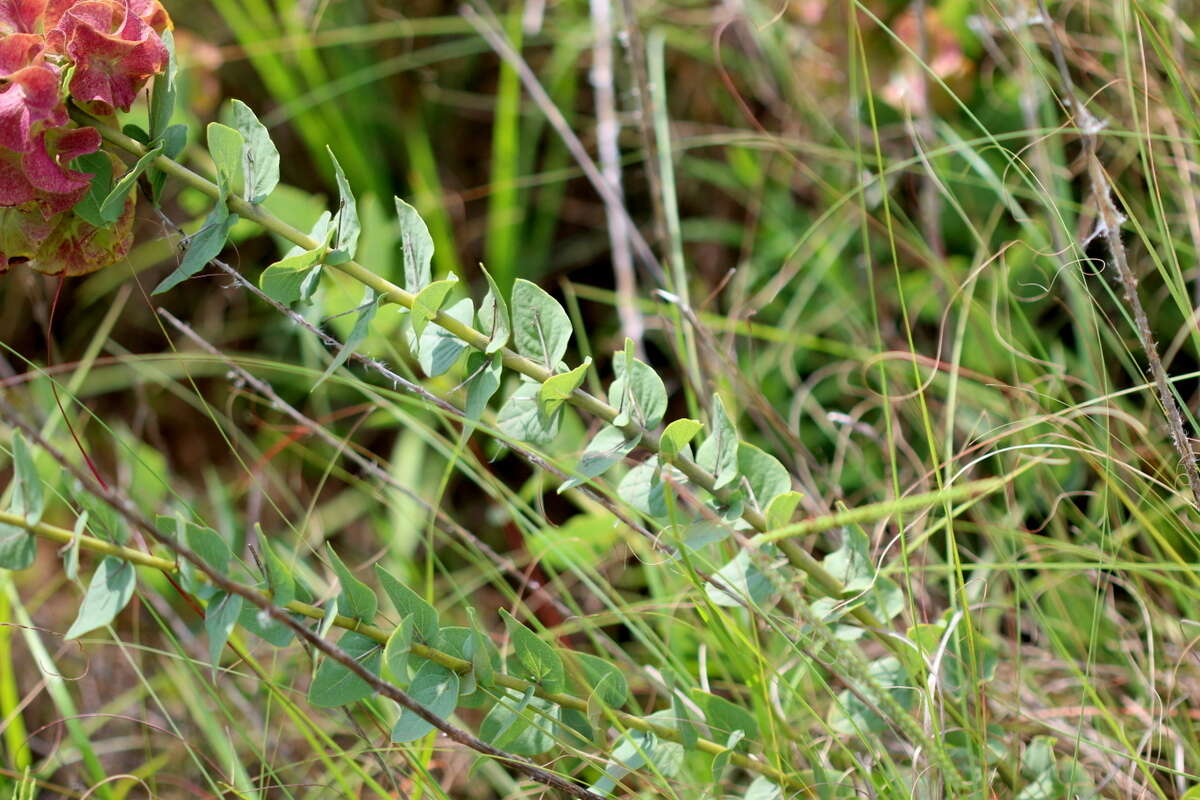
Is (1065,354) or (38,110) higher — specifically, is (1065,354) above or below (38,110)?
below

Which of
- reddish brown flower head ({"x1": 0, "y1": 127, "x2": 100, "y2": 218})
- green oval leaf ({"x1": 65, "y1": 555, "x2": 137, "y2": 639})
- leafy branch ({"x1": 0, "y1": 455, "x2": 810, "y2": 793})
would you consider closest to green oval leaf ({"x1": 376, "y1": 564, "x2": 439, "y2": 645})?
leafy branch ({"x1": 0, "y1": 455, "x2": 810, "y2": 793})

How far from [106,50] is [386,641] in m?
0.32

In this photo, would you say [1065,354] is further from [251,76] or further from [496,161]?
[251,76]

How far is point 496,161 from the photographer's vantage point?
152 centimetres

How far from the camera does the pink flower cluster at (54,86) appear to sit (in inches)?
18.4

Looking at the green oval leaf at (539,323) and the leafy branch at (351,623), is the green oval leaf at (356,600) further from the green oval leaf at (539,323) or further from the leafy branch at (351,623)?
the green oval leaf at (539,323)

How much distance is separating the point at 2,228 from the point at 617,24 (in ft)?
3.46

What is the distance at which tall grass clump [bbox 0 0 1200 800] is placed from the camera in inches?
21.4

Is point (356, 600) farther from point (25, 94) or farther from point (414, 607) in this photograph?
point (25, 94)

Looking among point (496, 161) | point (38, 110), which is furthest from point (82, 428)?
point (38, 110)

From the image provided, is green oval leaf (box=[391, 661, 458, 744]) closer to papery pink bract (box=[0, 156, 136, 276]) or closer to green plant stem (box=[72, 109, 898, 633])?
green plant stem (box=[72, 109, 898, 633])

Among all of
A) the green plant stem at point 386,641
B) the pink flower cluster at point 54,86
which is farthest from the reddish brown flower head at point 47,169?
the green plant stem at point 386,641

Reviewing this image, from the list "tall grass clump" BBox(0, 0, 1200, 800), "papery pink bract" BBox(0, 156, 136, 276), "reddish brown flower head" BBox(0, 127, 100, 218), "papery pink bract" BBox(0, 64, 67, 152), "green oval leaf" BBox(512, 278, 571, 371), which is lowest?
"tall grass clump" BBox(0, 0, 1200, 800)

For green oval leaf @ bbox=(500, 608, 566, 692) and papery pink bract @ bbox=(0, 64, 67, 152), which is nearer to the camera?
papery pink bract @ bbox=(0, 64, 67, 152)
